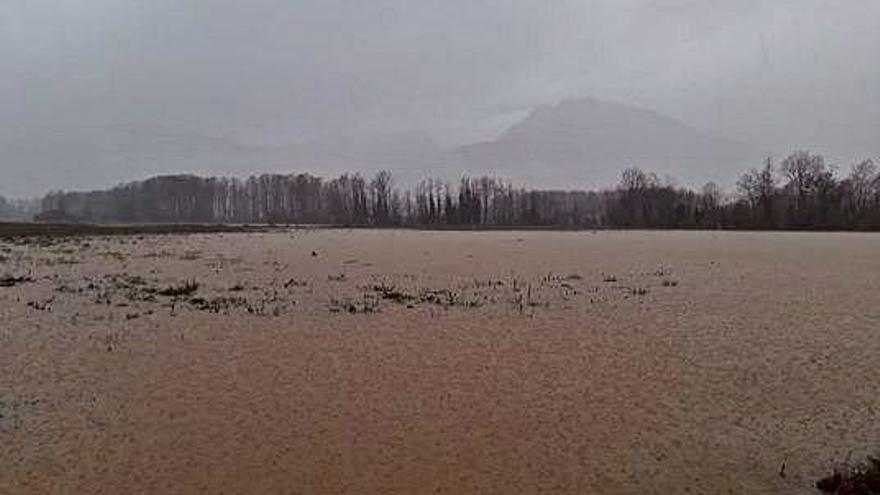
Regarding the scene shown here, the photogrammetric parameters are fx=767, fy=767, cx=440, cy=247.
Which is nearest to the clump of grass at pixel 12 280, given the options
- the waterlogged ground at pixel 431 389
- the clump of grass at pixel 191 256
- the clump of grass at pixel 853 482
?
the waterlogged ground at pixel 431 389

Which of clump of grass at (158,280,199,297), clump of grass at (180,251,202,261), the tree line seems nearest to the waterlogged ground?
clump of grass at (158,280,199,297)

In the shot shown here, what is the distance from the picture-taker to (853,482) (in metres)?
8.20

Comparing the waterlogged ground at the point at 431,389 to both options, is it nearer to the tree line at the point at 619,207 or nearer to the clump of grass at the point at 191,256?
the clump of grass at the point at 191,256

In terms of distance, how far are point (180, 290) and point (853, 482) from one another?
20856 millimetres

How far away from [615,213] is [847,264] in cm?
10577

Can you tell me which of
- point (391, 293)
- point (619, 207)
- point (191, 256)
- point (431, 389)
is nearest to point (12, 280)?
point (391, 293)

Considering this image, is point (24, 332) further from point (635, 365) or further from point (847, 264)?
point (847, 264)

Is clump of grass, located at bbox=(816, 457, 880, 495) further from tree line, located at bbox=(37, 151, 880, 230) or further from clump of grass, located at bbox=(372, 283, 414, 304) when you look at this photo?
tree line, located at bbox=(37, 151, 880, 230)

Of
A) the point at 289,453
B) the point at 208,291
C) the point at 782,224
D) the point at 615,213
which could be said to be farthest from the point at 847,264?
the point at 615,213

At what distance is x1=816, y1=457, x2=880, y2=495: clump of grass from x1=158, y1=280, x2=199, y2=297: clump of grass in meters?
19.6

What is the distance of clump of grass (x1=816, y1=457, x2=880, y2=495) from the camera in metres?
8.02

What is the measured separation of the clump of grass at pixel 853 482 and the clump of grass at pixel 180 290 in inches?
771

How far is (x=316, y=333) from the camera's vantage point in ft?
58.0

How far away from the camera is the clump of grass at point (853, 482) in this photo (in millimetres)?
8023
